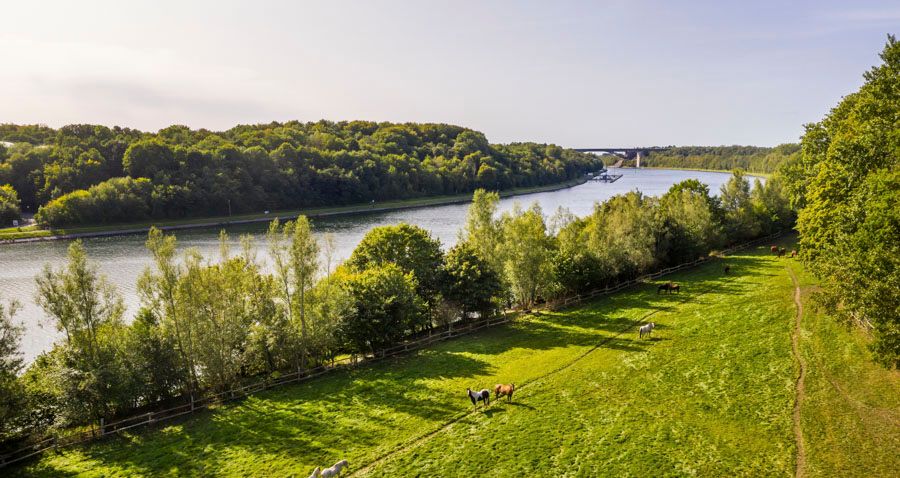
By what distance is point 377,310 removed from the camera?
38781 millimetres

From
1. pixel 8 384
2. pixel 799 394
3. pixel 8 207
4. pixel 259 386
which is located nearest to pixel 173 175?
pixel 8 207

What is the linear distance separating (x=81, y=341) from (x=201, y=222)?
97.5 meters

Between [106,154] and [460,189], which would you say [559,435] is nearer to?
[106,154]

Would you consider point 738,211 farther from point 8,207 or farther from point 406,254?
point 8,207

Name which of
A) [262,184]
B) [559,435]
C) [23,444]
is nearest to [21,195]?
[262,184]

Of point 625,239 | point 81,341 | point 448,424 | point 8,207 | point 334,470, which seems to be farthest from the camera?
point 8,207

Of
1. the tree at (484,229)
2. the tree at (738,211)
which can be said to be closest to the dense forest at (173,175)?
the tree at (484,229)

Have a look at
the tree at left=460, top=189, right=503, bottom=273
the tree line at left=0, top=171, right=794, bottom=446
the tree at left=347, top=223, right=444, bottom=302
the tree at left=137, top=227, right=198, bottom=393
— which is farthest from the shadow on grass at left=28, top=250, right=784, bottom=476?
the tree at left=460, top=189, right=503, bottom=273

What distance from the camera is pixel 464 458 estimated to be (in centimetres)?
2238

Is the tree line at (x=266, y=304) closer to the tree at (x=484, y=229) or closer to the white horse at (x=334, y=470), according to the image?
the tree at (x=484, y=229)

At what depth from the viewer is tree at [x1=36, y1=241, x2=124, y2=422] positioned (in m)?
28.5

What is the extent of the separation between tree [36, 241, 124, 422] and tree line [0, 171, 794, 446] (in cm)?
7

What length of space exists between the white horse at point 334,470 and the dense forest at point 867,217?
84.2 feet

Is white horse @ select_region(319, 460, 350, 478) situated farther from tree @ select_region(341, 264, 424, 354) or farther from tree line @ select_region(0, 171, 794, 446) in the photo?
tree @ select_region(341, 264, 424, 354)
